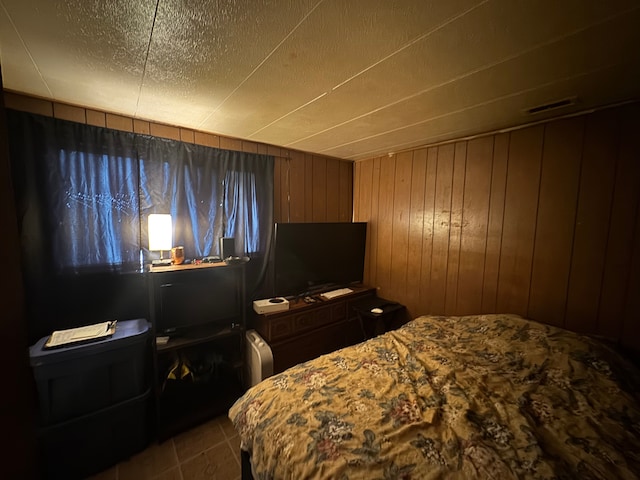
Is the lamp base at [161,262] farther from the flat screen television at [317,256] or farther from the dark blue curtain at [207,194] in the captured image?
the flat screen television at [317,256]

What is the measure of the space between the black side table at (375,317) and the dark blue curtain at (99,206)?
1.66m

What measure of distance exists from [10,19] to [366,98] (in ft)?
5.25

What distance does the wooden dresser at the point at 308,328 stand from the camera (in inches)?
91.0

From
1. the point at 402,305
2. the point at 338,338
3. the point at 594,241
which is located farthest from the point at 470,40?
the point at 338,338

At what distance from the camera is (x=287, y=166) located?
111 inches

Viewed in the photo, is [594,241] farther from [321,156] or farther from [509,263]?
[321,156]

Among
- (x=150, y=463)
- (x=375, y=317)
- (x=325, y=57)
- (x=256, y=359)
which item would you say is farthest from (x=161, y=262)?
(x=375, y=317)

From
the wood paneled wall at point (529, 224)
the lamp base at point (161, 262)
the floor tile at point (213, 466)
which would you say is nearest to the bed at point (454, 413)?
the wood paneled wall at point (529, 224)

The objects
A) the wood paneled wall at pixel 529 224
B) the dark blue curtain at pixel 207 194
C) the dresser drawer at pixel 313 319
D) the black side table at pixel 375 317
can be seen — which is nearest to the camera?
the wood paneled wall at pixel 529 224

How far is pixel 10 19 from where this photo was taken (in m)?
0.95

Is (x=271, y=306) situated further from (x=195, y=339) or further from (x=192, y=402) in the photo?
(x=192, y=402)

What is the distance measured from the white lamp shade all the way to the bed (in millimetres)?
1289

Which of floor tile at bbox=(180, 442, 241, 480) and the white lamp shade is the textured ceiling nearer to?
the white lamp shade

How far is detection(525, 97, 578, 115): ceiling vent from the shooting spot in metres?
1.57
